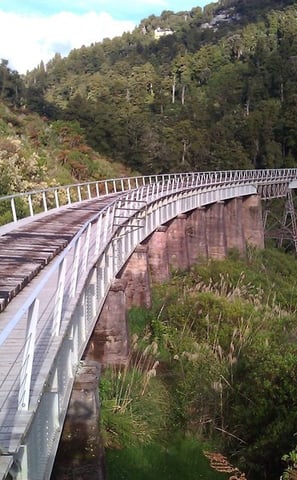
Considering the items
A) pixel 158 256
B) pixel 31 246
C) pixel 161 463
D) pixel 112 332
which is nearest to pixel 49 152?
pixel 158 256

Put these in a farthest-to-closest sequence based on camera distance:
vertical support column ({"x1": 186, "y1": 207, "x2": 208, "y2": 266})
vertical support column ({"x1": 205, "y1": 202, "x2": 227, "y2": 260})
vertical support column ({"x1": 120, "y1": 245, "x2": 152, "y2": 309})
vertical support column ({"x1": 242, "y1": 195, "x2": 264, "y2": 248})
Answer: vertical support column ({"x1": 242, "y1": 195, "x2": 264, "y2": 248}), vertical support column ({"x1": 205, "y1": 202, "x2": 227, "y2": 260}), vertical support column ({"x1": 186, "y1": 207, "x2": 208, "y2": 266}), vertical support column ({"x1": 120, "y1": 245, "x2": 152, "y2": 309})

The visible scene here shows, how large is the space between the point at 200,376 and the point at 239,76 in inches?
3498

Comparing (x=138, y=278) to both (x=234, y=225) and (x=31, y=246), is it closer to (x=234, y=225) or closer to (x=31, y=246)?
(x=31, y=246)

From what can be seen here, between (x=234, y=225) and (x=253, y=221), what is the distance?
13.6 ft

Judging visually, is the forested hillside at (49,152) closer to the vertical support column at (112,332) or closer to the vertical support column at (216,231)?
the vertical support column at (216,231)

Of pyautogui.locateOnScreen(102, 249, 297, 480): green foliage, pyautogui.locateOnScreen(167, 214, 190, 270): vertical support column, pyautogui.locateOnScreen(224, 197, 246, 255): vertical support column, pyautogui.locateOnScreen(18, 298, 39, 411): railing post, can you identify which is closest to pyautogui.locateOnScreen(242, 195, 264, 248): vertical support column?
pyautogui.locateOnScreen(224, 197, 246, 255): vertical support column

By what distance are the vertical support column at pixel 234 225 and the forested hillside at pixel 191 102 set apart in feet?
39.5

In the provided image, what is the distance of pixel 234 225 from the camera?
123ft

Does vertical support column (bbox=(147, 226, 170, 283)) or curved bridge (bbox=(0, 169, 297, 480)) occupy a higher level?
curved bridge (bbox=(0, 169, 297, 480))

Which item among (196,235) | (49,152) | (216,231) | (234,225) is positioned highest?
A: (49,152)

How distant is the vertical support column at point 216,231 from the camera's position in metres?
33.2

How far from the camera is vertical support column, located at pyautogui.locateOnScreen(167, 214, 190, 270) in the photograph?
27.6m

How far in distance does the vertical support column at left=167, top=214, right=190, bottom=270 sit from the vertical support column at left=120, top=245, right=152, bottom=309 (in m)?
8.30

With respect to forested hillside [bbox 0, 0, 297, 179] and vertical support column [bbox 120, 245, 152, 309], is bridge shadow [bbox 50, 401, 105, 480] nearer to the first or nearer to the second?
vertical support column [bbox 120, 245, 152, 309]
